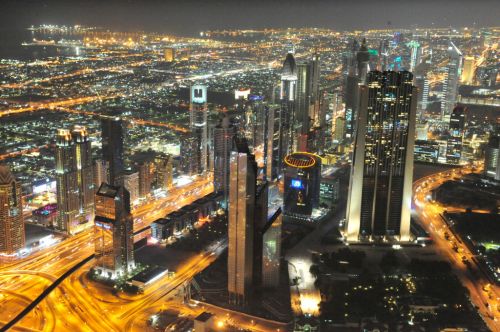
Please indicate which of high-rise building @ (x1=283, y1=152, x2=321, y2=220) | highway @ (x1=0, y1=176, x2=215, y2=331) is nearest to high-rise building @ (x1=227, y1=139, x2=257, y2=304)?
highway @ (x1=0, y1=176, x2=215, y2=331)

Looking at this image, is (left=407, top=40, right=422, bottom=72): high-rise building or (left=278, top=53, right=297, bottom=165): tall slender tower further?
(left=407, top=40, right=422, bottom=72): high-rise building

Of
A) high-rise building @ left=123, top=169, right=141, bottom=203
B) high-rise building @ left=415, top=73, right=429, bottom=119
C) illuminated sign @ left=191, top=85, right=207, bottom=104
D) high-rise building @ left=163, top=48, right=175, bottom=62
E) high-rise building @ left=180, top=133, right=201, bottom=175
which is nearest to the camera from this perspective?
high-rise building @ left=123, top=169, right=141, bottom=203

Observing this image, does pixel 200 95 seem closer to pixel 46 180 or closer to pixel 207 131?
pixel 207 131

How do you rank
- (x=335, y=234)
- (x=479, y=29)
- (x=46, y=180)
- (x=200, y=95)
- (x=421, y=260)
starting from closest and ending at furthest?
(x=421, y=260) → (x=335, y=234) → (x=46, y=180) → (x=200, y=95) → (x=479, y=29)

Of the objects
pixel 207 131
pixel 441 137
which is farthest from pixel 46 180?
pixel 441 137

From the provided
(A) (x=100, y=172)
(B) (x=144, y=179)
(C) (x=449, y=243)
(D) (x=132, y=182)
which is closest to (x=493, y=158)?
(C) (x=449, y=243)

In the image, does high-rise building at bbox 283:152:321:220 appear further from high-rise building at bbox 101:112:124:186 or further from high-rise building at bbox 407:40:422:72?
high-rise building at bbox 407:40:422:72

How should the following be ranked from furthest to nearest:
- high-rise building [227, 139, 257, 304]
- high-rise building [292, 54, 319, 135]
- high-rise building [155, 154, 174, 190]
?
1. high-rise building [292, 54, 319, 135]
2. high-rise building [155, 154, 174, 190]
3. high-rise building [227, 139, 257, 304]
